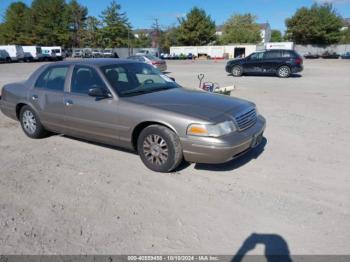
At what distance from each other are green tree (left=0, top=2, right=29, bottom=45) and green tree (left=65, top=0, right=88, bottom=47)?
9716 millimetres

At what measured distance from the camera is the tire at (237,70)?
20.1 meters

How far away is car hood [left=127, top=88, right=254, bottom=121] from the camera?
13.9 ft

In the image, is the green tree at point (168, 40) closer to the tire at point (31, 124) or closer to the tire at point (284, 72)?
the tire at point (284, 72)

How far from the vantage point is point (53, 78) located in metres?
5.62

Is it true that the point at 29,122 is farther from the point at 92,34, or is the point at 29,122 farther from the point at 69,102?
the point at 92,34

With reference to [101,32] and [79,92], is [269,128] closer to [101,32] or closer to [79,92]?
[79,92]

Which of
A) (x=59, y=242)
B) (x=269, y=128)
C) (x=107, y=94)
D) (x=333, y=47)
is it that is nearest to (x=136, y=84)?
(x=107, y=94)

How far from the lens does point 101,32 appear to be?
74.1 metres

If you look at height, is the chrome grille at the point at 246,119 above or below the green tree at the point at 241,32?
below

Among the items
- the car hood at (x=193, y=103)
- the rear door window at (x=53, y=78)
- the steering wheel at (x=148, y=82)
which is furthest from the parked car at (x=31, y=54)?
the car hood at (x=193, y=103)

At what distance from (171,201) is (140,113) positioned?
4.44ft

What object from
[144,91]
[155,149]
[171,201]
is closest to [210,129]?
[155,149]

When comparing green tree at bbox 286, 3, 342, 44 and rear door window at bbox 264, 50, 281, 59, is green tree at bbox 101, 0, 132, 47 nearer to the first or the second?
green tree at bbox 286, 3, 342, 44

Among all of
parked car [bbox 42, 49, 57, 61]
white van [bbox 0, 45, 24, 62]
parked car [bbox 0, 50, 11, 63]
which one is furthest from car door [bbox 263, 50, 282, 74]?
parked car [bbox 42, 49, 57, 61]
